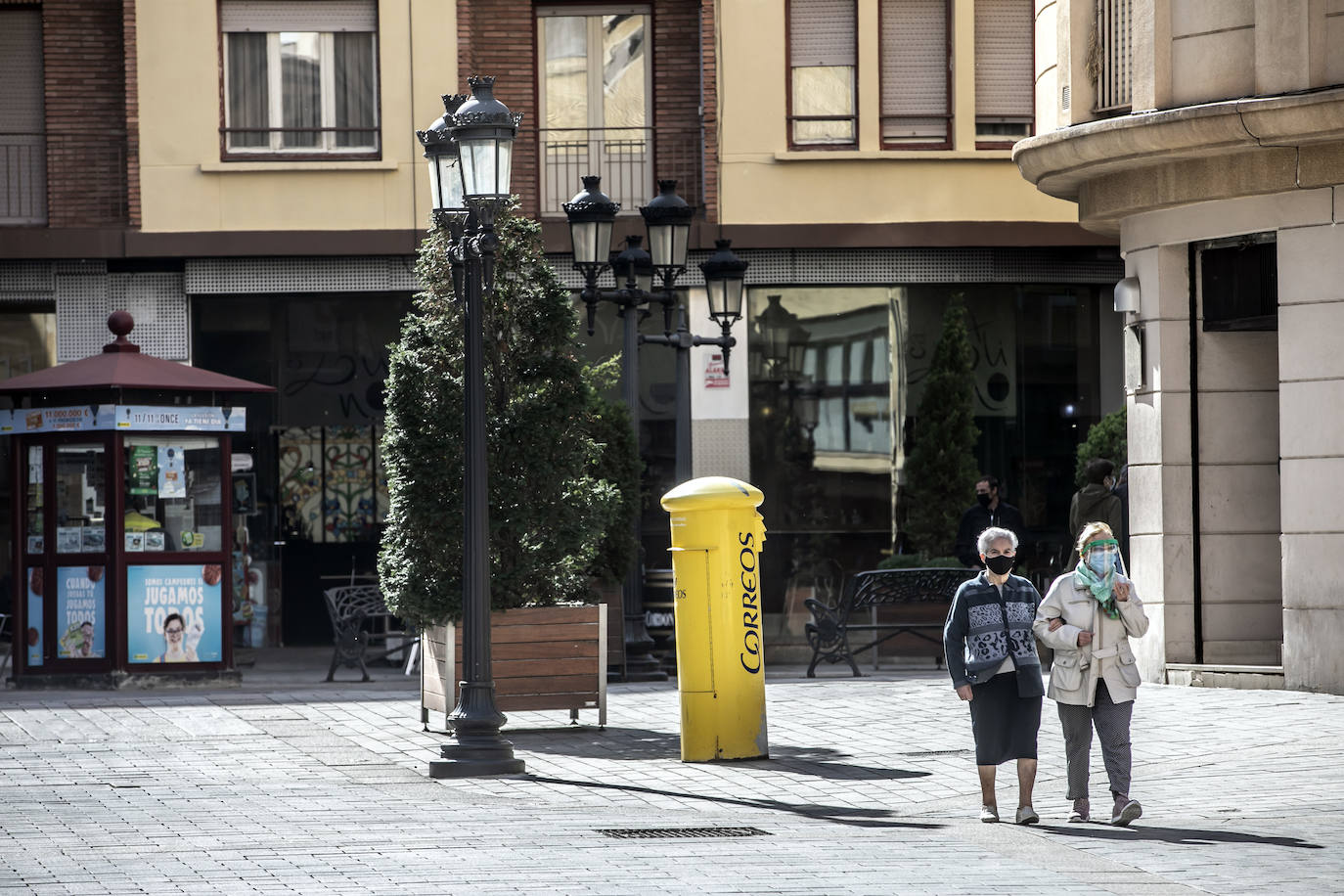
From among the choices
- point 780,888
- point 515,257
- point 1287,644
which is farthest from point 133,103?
point 780,888

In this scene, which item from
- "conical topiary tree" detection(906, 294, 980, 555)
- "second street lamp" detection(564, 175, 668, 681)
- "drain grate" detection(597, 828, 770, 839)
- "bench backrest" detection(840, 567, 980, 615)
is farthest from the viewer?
"conical topiary tree" detection(906, 294, 980, 555)

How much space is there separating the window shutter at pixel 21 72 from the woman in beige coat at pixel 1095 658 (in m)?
16.5

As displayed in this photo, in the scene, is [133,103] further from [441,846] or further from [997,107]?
[441,846]

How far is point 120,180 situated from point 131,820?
46.2 feet

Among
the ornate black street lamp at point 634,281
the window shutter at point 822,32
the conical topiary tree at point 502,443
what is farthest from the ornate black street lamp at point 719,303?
the window shutter at point 822,32

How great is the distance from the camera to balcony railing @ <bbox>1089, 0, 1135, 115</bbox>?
15.4m

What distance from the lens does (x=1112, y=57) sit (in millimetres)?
15570

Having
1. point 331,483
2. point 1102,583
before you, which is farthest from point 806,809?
point 331,483

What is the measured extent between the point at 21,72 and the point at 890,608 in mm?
A: 11915

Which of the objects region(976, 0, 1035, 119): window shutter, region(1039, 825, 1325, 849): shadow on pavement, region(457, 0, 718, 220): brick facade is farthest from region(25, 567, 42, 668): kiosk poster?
region(976, 0, 1035, 119): window shutter

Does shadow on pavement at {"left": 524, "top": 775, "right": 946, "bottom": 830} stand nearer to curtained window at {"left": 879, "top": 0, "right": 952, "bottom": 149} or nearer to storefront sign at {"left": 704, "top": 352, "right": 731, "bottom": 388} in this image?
storefront sign at {"left": 704, "top": 352, "right": 731, "bottom": 388}

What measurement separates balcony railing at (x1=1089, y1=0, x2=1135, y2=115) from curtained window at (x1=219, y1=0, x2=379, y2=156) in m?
9.55

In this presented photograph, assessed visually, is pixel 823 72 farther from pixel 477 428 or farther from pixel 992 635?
pixel 992 635

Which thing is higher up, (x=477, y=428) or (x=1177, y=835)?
(x=477, y=428)
